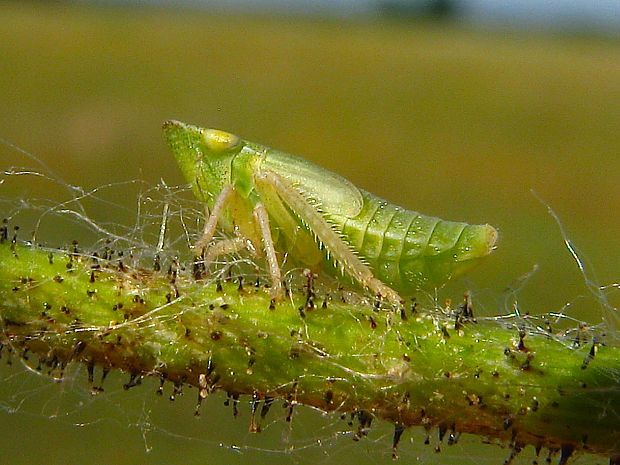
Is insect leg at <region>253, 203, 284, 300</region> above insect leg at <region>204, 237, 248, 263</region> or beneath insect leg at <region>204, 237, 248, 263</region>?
above

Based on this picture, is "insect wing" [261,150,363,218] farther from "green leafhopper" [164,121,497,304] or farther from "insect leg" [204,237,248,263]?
"insect leg" [204,237,248,263]

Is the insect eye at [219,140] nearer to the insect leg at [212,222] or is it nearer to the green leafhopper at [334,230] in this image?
the green leafhopper at [334,230]

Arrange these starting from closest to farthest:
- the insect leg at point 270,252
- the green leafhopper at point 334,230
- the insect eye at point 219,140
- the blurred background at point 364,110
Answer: the insect leg at point 270,252, the green leafhopper at point 334,230, the insect eye at point 219,140, the blurred background at point 364,110

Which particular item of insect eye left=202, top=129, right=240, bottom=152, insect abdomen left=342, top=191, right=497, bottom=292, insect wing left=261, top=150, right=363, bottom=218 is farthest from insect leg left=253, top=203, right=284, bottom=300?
insect eye left=202, top=129, right=240, bottom=152

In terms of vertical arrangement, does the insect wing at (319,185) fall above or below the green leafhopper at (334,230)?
above

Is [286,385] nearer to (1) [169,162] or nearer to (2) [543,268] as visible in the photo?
(2) [543,268]

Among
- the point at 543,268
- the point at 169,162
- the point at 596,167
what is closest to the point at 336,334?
the point at 543,268

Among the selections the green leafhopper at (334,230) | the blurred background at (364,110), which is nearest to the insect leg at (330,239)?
the green leafhopper at (334,230)
